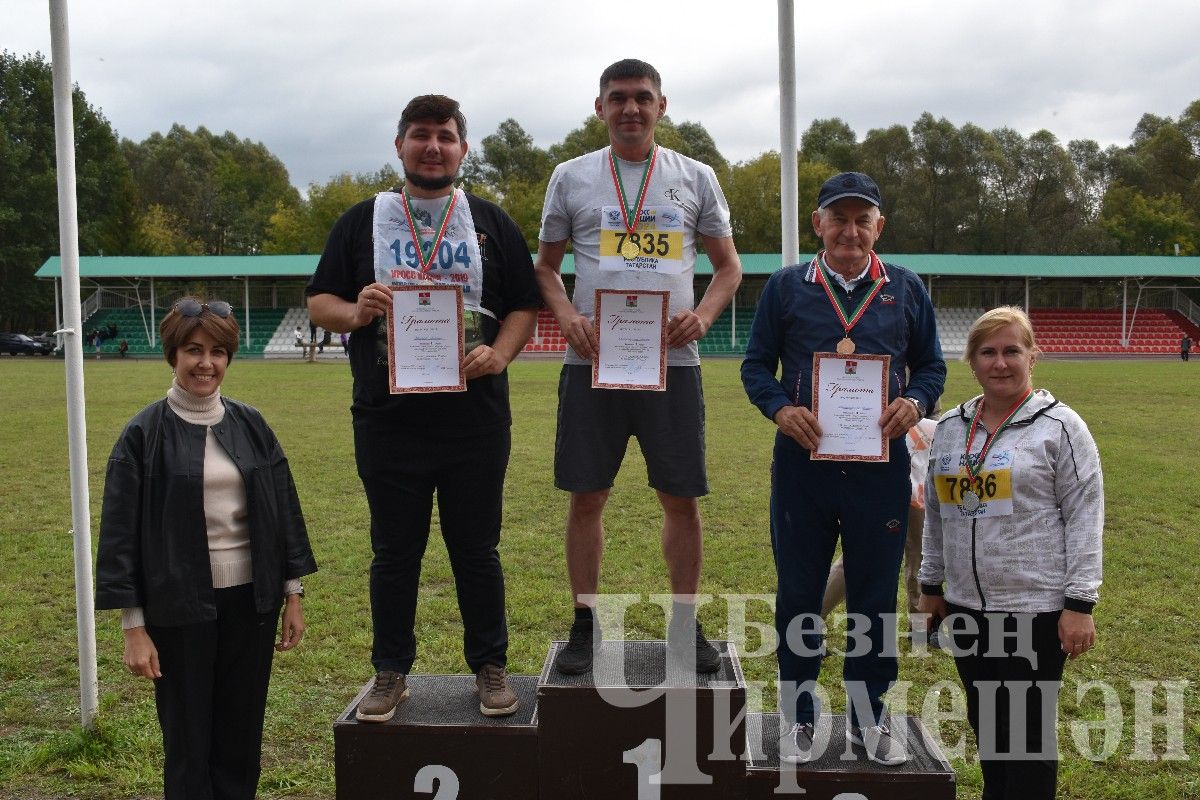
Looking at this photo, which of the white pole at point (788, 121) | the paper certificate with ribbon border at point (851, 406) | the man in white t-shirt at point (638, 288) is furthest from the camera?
the white pole at point (788, 121)

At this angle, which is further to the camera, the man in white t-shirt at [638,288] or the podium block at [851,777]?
the man in white t-shirt at [638,288]

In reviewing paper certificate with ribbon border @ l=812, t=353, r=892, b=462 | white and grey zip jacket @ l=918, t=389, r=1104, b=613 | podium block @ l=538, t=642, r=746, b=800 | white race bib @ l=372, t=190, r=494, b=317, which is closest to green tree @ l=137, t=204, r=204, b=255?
white race bib @ l=372, t=190, r=494, b=317

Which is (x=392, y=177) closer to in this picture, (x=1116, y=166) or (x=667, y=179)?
(x=1116, y=166)

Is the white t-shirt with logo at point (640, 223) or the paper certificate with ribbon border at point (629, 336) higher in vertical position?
the white t-shirt with logo at point (640, 223)

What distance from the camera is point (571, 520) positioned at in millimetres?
3596

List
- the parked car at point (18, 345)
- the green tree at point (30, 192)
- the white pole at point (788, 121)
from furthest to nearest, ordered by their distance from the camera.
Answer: the green tree at point (30, 192)
the parked car at point (18, 345)
the white pole at point (788, 121)

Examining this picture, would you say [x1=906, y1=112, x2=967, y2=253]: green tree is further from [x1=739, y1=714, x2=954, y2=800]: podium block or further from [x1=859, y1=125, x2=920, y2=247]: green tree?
[x1=739, y1=714, x2=954, y2=800]: podium block

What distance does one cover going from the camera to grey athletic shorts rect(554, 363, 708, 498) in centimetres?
346

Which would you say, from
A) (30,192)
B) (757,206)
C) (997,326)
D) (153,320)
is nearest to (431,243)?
(997,326)

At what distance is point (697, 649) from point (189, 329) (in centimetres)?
207

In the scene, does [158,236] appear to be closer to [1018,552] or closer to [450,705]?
[450,705]

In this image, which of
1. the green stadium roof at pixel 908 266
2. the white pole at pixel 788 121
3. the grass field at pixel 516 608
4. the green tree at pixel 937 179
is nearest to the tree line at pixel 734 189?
the green tree at pixel 937 179

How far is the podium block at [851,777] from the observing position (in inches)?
116

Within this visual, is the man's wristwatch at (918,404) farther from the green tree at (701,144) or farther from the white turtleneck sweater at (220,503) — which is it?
the green tree at (701,144)
